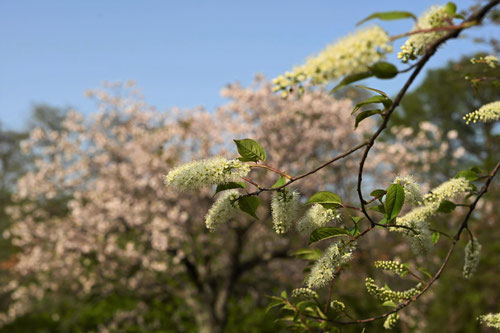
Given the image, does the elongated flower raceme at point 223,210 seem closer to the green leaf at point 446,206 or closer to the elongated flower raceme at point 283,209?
the elongated flower raceme at point 283,209

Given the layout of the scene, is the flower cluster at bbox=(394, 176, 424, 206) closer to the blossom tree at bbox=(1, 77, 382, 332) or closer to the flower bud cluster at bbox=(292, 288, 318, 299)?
the flower bud cluster at bbox=(292, 288, 318, 299)

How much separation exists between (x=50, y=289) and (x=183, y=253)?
3.71 m

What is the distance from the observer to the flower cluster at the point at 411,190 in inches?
51.1

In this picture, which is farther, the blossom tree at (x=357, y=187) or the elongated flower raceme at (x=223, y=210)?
the elongated flower raceme at (x=223, y=210)

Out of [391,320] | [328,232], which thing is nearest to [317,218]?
[328,232]

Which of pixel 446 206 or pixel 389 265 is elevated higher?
pixel 446 206

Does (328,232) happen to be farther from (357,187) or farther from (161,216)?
(161,216)

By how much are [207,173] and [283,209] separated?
0.25 meters

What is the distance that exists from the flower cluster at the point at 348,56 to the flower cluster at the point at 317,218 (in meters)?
0.51

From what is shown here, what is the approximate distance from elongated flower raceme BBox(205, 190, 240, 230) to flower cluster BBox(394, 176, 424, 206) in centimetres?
50

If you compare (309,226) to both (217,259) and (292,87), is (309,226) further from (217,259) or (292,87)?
(217,259)

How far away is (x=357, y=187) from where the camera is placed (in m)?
1.03

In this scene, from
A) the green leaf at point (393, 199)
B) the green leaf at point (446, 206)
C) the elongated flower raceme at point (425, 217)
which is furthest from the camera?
the green leaf at point (446, 206)

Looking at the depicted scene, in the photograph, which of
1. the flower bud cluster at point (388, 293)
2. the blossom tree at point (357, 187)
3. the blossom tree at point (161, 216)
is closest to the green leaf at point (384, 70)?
the blossom tree at point (357, 187)
